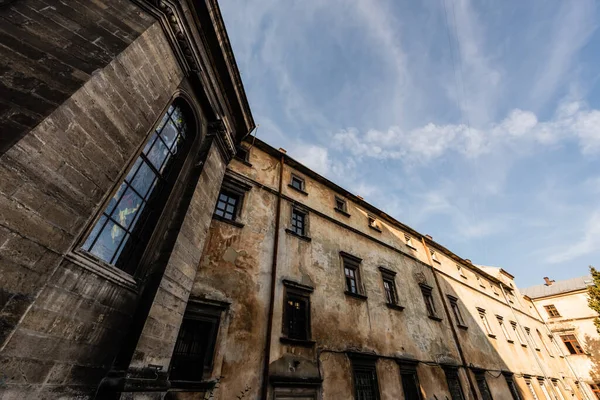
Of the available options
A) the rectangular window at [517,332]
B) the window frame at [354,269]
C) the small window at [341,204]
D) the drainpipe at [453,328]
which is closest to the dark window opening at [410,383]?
the window frame at [354,269]

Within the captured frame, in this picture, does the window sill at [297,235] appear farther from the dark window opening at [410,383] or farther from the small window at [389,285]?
the dark window opening at [410,383]

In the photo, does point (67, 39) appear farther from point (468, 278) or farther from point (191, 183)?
point (468, 278)

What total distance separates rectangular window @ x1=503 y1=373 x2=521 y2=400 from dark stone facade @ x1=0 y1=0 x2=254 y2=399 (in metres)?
18.9

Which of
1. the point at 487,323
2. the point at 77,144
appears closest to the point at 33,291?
the point at 77,144

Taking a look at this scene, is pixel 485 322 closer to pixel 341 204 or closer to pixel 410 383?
pixel 410 383

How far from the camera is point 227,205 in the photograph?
9.02m

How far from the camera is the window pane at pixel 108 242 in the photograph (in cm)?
429

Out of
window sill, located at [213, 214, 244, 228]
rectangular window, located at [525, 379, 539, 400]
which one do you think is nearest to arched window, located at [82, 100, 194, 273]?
window sill, located at [213, 214, 244, 228]

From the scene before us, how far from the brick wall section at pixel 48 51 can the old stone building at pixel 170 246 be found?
0.08ft

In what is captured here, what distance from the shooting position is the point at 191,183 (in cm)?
639

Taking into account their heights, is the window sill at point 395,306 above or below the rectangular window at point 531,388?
above

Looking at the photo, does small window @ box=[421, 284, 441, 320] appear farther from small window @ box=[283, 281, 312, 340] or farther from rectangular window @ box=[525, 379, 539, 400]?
rectangular window @ box=[525, 379, 539, 400]

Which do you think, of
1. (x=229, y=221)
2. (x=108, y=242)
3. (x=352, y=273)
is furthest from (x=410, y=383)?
(x=108, y=242)

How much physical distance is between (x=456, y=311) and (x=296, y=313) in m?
11.9
